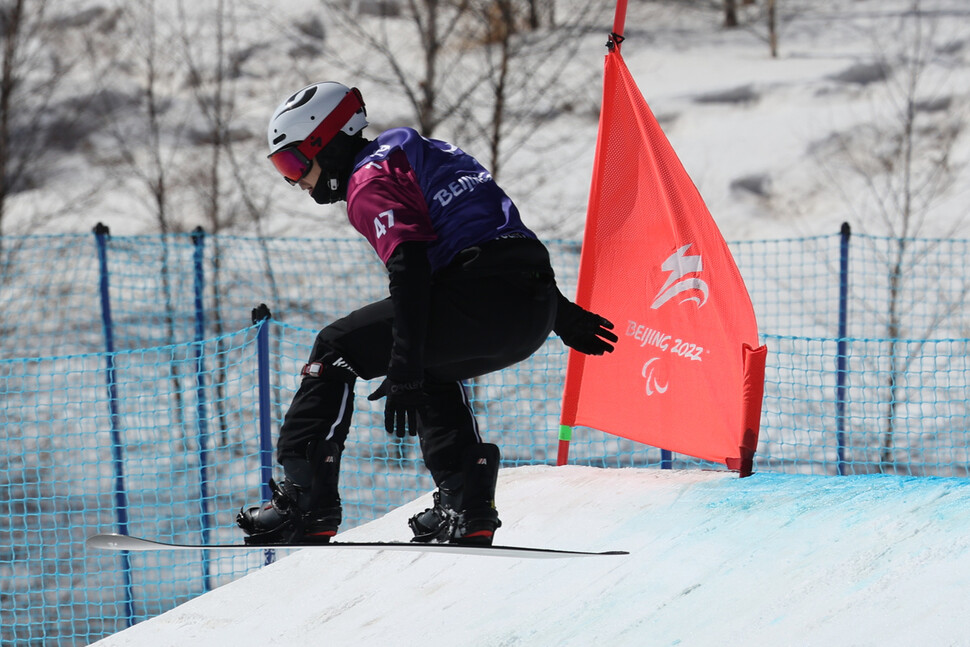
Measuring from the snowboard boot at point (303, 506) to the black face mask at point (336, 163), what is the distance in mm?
886

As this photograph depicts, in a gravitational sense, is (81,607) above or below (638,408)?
below

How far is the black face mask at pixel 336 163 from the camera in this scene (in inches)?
144

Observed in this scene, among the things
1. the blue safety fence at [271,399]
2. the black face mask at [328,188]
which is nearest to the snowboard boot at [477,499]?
the black face mask at [328,188]

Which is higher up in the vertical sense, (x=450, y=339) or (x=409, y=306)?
(x=409, y=306)

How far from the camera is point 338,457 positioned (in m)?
3.71

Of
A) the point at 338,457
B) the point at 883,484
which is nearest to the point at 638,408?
the point at 883,484

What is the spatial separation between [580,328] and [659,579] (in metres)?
0.93

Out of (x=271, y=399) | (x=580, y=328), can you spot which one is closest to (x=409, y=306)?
(x=580, y=328)

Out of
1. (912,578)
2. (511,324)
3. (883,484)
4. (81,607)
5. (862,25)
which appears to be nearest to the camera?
(912,578)

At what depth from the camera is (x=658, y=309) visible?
4.79 meters

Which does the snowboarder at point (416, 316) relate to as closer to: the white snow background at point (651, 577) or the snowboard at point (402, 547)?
the snowboard at point (402, 547)

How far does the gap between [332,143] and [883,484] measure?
7.62 ft

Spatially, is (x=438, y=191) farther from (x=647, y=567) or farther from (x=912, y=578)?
(x=912, y=578)

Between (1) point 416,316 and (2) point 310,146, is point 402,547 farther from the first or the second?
(2) point 310,146
